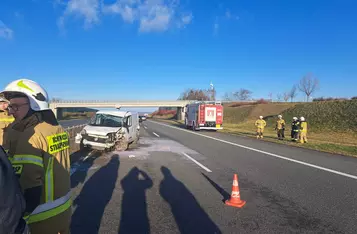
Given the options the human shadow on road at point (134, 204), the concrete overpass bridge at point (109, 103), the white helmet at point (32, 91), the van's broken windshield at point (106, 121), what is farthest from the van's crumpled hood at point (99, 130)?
the concrete overpass bridge at point (109, 103)

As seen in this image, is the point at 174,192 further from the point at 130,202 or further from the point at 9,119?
the point at 9,119

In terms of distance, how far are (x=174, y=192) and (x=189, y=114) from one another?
28.7 m

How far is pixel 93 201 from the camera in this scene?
5738 millimetres

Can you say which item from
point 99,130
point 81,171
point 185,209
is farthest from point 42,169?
point 99,130

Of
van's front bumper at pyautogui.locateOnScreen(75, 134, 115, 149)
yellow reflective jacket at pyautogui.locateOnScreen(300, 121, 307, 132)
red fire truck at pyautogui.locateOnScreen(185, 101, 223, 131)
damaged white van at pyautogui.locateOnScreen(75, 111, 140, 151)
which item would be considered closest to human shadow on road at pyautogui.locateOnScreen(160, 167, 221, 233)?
van's front bumper at pyautogui.locateOnScreen(75, 134, 115, 149)

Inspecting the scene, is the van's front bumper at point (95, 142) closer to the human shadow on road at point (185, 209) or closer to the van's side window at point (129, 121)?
the van's side window at point (129, 121)

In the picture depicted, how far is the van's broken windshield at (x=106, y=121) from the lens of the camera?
13.6m

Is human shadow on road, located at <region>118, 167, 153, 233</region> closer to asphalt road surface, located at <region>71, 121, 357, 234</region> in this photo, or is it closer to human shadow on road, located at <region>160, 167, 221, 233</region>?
asphalt road surface, located at <region>71, 121, 357, 234</region>

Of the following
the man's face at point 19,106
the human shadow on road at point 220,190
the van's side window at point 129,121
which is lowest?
the human shadow on road at point 220,190

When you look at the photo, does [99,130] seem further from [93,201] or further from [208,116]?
[208,116]

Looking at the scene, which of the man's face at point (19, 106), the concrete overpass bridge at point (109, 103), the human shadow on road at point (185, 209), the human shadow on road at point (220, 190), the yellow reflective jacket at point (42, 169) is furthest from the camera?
the concrete overpass bridge at point (109, 103)

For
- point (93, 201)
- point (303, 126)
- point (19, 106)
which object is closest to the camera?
point (19, 106)

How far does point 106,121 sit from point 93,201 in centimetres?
845

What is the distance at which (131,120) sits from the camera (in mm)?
14719
